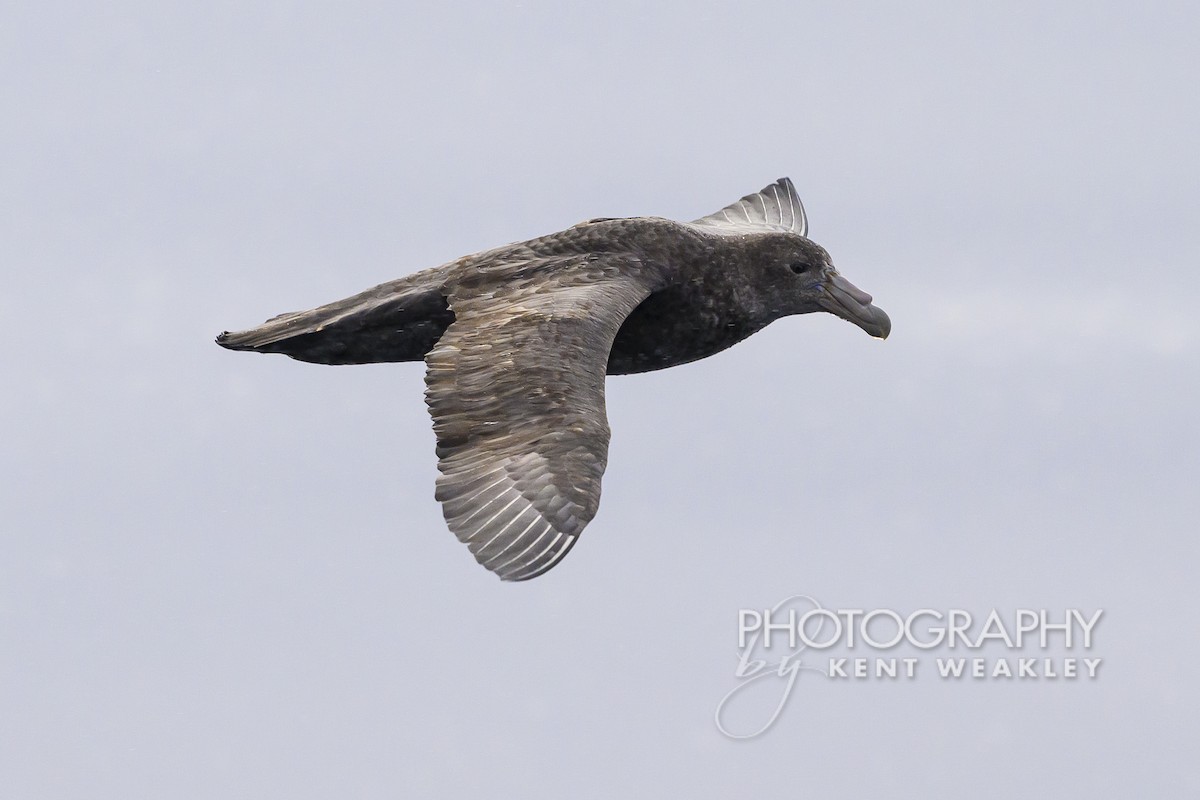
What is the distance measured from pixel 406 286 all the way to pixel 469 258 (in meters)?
0.60

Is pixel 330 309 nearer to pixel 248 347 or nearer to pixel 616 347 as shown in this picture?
pixel 248 347

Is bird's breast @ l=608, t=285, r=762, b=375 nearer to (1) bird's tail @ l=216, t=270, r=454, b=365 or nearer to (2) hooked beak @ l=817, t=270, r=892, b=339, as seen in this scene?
(2) hooked beak @ l=817, t=270, r=892, b=339

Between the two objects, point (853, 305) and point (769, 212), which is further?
point (769, 212)

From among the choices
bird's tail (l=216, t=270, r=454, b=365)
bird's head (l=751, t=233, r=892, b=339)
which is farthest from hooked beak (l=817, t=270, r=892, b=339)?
bird's tail (l=216, t=270, r=454, b=365)

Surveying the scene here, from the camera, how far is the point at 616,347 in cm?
2014

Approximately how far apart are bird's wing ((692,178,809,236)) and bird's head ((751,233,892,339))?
191 cm

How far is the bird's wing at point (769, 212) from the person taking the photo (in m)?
23.5

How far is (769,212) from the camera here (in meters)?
23.9

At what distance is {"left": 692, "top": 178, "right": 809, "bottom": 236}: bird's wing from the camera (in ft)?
76.9

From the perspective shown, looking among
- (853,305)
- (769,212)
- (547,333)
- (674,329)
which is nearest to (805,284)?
(853,305)

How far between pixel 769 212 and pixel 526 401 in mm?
6989

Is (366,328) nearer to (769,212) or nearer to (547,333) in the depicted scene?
(547,333)

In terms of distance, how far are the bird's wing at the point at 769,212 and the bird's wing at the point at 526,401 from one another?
402cm

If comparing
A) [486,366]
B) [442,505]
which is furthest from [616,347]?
[442,505]
